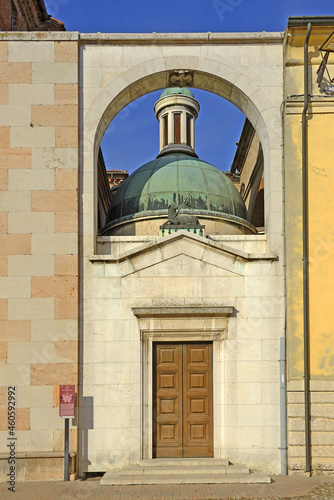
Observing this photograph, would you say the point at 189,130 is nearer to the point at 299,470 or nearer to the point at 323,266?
the point at 323,266

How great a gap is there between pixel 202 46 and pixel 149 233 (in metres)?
5.46

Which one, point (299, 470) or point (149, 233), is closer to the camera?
point (299, 470)

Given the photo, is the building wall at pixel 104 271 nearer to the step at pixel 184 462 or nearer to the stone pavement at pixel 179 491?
the step at pixel 184 462

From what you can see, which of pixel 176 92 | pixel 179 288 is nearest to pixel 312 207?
pixel 179 288

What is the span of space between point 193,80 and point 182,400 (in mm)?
7759

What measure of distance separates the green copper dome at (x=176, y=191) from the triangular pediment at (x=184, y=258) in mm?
3863

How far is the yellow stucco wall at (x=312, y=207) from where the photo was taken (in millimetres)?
13570

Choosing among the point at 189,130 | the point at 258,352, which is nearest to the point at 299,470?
the point at 258,352

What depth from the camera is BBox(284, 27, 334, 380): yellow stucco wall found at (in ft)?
44.5

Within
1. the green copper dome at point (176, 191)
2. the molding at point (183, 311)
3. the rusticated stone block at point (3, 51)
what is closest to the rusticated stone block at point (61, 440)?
the molding at point (183, 311)

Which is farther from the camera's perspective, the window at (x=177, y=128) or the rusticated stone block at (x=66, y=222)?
the window at (x=177, y=128)

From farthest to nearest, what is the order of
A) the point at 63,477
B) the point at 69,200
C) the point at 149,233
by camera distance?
the point at 149,233 → the point at 69,200 → the point at 63,477

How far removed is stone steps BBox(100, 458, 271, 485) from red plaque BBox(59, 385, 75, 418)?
153 centimetres

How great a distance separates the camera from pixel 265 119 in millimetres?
14445
